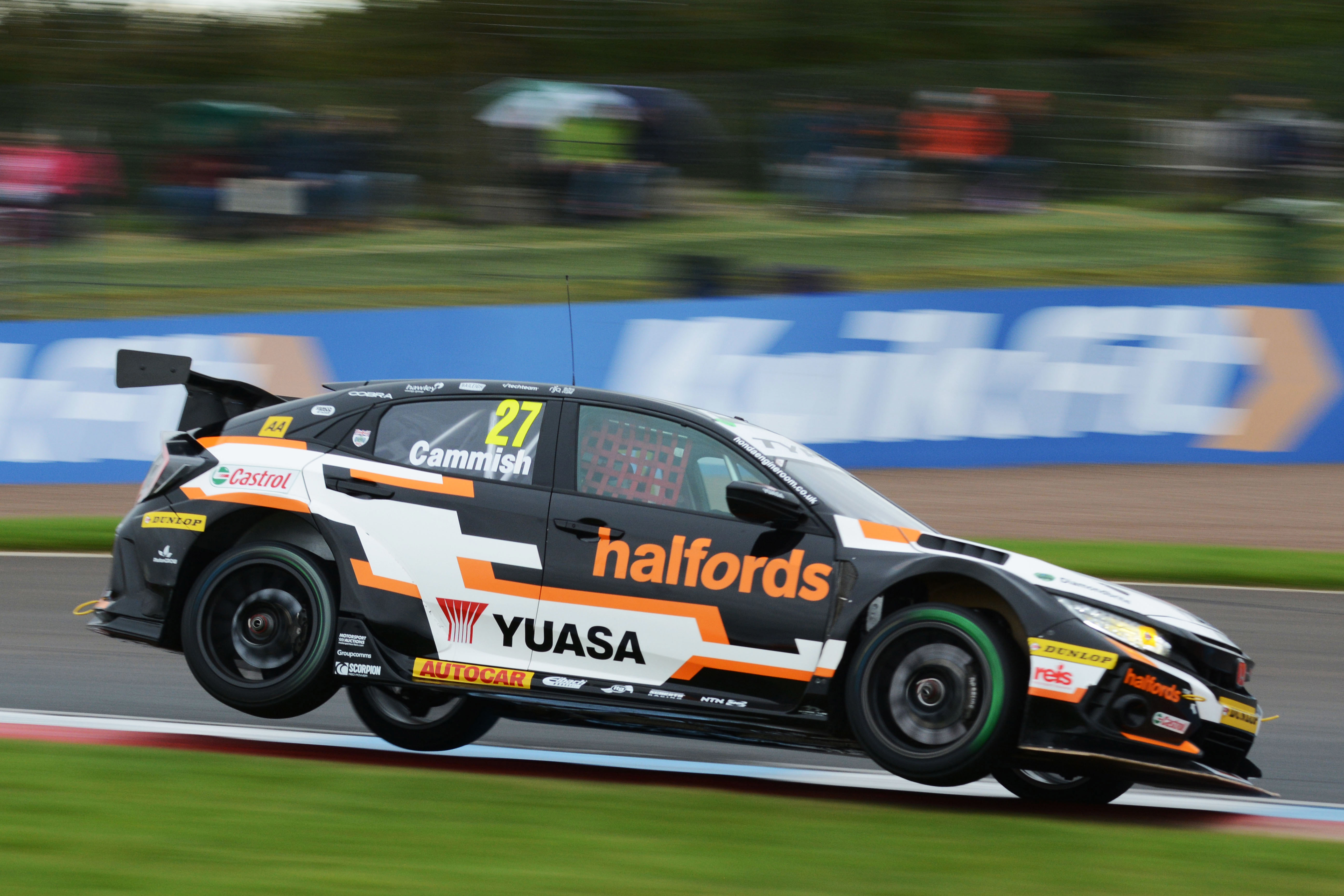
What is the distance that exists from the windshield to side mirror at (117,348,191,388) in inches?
94.8

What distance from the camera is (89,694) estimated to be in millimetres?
7926

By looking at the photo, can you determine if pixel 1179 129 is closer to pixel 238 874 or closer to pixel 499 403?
pixel 499 403

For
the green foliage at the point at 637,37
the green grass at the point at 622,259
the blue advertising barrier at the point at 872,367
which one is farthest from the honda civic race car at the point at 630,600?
the green foliage at the point at 637,37

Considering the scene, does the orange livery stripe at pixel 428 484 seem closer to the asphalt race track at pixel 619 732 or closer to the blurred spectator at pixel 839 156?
the asphalt race track at pixel 619 732

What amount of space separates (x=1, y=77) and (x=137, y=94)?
2044mm

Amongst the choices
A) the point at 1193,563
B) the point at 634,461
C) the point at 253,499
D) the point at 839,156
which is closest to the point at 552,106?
the point at 839,156

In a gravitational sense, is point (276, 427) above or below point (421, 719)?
above

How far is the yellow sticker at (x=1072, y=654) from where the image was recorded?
562 cm

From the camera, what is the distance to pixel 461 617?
20.5 feet

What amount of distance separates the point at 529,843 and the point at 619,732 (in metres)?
2.52

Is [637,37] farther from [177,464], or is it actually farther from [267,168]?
[177,464]

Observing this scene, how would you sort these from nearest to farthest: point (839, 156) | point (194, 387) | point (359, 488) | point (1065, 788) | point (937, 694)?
point (937, 694)
point (1065, 788)
point (359, 488)
point (194, 387)
point (839, 156)

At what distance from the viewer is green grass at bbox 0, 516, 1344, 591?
11867 mm

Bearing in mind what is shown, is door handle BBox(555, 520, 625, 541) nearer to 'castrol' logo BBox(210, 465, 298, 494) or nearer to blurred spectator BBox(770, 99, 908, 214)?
'castrol' logo BBox(210, 465, 298, 494)
